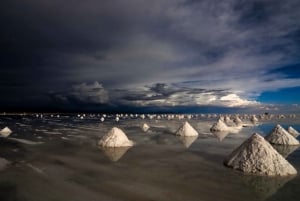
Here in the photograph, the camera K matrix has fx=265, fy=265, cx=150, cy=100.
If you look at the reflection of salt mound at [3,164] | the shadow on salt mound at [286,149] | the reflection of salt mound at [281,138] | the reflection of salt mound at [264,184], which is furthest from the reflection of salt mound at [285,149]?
the reflection of salt mound at [3,164]

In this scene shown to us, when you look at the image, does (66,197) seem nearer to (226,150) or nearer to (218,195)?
(218,195)

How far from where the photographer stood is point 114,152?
55.5 feet

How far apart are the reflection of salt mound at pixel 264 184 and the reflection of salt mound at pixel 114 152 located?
711cm

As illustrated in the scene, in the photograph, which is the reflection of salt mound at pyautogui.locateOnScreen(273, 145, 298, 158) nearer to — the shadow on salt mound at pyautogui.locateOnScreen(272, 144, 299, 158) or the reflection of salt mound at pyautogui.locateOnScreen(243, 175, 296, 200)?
the shadow on salt mound at pyautogui.locateOnScreen(272, 144, 299, 158)

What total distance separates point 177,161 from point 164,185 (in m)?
4.71

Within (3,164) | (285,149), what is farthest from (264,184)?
(3,164)

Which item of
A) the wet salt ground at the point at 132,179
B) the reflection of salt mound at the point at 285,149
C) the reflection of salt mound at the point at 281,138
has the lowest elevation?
the wet salt ground at the point at 132,179

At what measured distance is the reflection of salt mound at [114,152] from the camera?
15203 mm

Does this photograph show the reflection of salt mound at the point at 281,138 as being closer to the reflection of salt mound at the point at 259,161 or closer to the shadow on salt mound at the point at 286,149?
the shadow on salt mound at the point at 286,149

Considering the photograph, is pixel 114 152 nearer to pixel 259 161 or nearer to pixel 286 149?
pixel 259 161

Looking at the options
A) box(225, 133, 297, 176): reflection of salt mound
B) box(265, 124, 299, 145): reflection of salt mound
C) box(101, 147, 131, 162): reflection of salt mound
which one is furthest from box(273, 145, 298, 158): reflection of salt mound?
box(101, 147, 131, 162): reflection of salt mound

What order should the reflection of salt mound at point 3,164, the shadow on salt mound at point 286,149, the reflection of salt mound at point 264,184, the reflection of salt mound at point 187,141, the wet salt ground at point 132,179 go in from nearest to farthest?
1. the wet salt ground at point 132,179
2. the reflection of salt mound at point 264,184
3. the reflection of salt mound at point 3,164
4. the shadow on salt mound at point 286,149
5. the reflection of salt mound at point 187,141

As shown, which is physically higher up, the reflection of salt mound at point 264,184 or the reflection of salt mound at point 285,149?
the reflection of salt mound at point 285,149

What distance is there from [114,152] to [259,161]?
8854 millimetres
